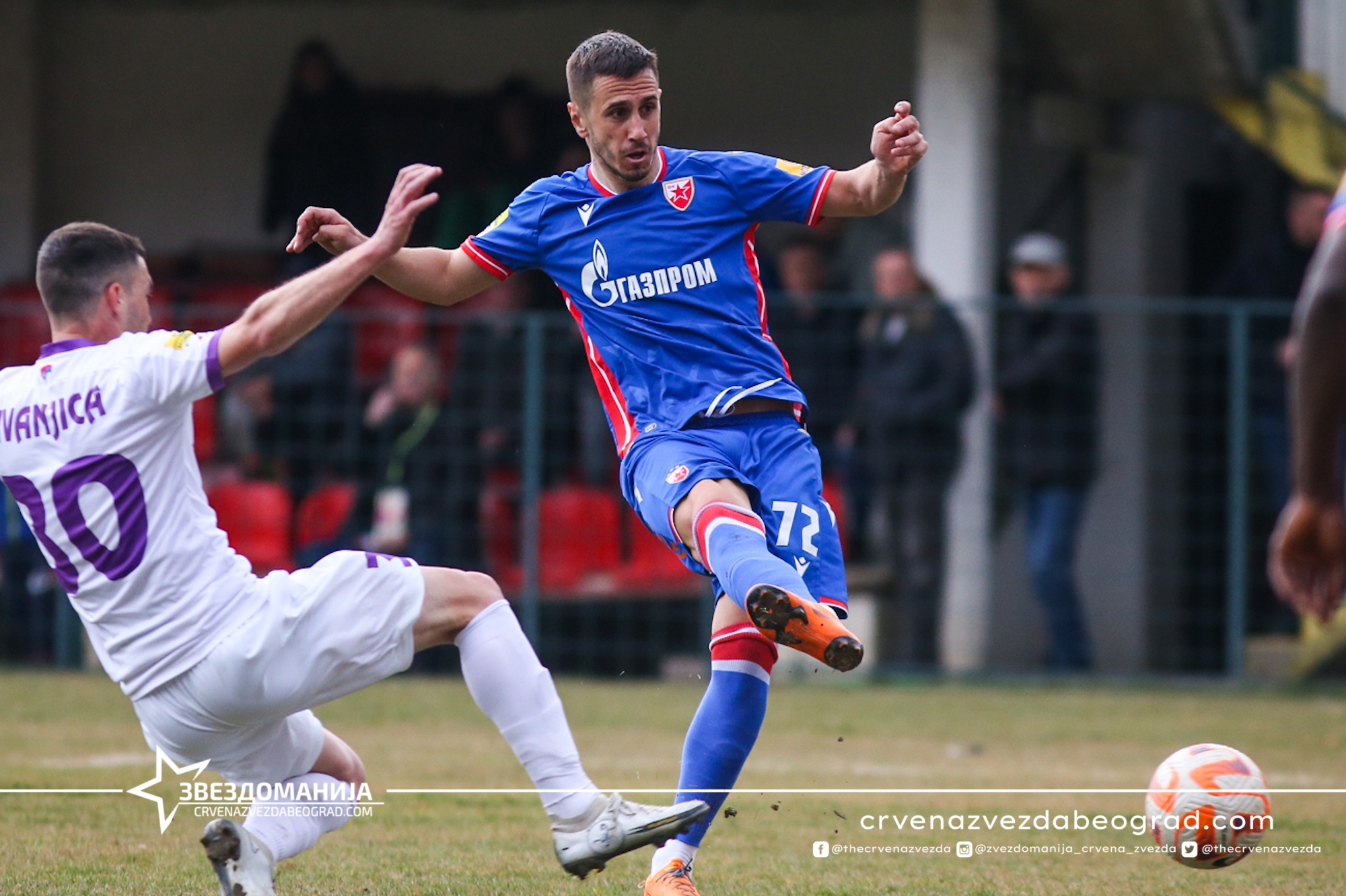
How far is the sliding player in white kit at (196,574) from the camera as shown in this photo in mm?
4012

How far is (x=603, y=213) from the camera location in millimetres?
5047

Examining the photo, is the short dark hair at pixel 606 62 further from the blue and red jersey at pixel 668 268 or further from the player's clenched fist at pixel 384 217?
the player's clenched fist at pixel 384 217

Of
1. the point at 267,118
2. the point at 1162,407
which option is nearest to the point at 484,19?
the point at 267,118

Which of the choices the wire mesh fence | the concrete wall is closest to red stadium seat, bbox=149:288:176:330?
the wire mesh fence

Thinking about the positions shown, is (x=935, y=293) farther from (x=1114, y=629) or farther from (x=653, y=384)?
(x=653, y=384)

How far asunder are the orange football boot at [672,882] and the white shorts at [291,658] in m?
0.91

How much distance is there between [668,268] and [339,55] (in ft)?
31.6

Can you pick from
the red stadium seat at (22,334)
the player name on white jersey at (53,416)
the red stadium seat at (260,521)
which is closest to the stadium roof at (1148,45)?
the red stadium seat at (260,521)

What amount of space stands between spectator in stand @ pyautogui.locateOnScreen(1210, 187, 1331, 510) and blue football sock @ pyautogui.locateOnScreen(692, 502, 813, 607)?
22.4ft

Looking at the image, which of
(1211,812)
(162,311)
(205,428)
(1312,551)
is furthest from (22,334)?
(1312,551)

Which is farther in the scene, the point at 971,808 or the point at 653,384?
the point at 971,808

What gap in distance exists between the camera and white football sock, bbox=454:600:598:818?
13.9 feet

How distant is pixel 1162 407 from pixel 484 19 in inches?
243

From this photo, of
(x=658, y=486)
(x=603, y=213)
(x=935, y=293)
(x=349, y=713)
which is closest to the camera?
(x=658, y=486)
